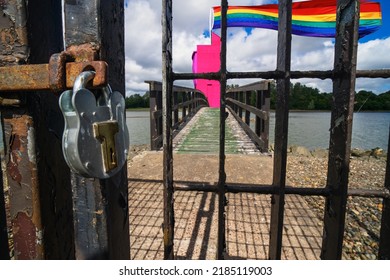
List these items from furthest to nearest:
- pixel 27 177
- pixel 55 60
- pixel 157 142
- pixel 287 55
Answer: pixel 157 142
pixel 287 55
pixel 27 177
pixel 55 60

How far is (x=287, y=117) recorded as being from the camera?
42.9 inches

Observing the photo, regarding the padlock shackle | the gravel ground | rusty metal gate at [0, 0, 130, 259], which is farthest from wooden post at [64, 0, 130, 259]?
the gravel ground

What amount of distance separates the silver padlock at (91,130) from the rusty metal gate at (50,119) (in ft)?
0.19

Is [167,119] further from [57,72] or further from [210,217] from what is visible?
Answer: [210,217]

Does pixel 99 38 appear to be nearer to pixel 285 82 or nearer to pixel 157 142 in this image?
pixel 285 82

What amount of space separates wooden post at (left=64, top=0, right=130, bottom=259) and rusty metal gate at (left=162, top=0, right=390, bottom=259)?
1.02 ft

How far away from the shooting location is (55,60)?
604mm

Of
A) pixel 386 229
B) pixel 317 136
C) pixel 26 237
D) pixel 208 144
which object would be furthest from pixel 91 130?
pixel 317 136

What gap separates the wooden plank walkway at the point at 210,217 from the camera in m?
1.96

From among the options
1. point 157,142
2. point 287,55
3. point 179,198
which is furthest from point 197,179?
point 287,55

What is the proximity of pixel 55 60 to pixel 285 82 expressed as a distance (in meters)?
0.91

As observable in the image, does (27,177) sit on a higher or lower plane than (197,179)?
higher

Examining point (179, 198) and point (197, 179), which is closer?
point (179, 198)

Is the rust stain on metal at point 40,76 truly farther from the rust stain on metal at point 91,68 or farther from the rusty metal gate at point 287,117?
→ the rusty metal gate at point 287,117
